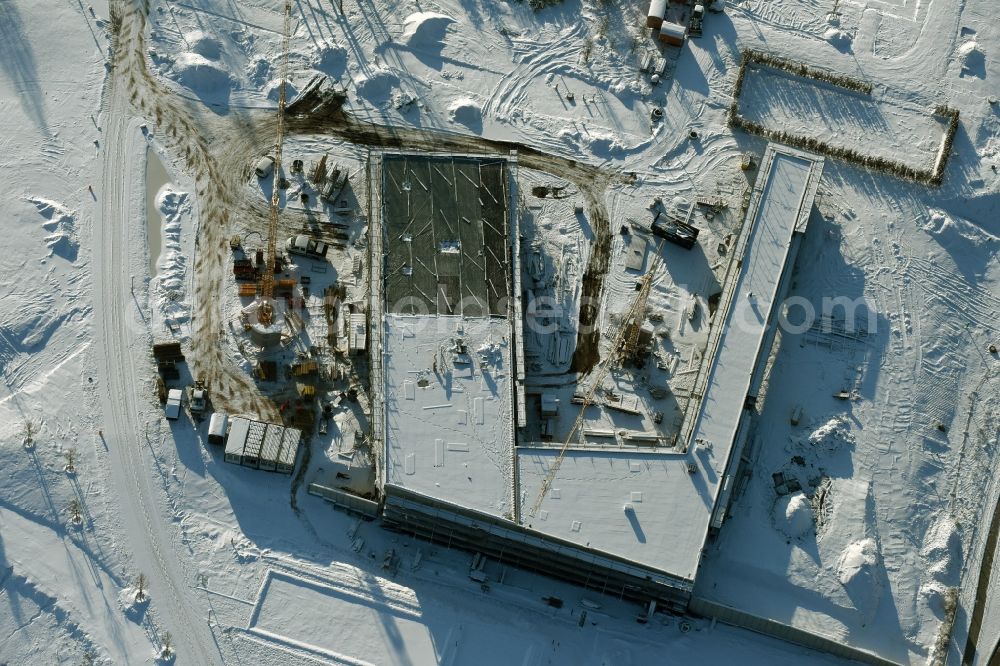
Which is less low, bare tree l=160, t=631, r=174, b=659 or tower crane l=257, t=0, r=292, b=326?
tower crane l=257, t=0, r=292, b=326

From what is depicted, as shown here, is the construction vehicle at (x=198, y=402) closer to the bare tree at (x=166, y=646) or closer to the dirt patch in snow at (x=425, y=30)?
the bare tree at (x=166, y=646)

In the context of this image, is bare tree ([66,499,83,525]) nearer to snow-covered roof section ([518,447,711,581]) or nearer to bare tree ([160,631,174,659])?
bare tree ([160,631,174,659])

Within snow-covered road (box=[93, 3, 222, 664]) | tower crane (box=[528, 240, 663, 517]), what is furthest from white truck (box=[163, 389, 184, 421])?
tower crane (box=[528, 240, 663, 517])

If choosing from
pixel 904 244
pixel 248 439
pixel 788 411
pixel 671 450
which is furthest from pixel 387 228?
pixel 904 244

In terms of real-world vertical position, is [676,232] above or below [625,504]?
above

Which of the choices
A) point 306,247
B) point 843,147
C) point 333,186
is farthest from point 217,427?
point 843,147

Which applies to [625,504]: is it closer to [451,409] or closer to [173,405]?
[451,409]

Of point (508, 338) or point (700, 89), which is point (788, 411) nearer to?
point (508, 338)
